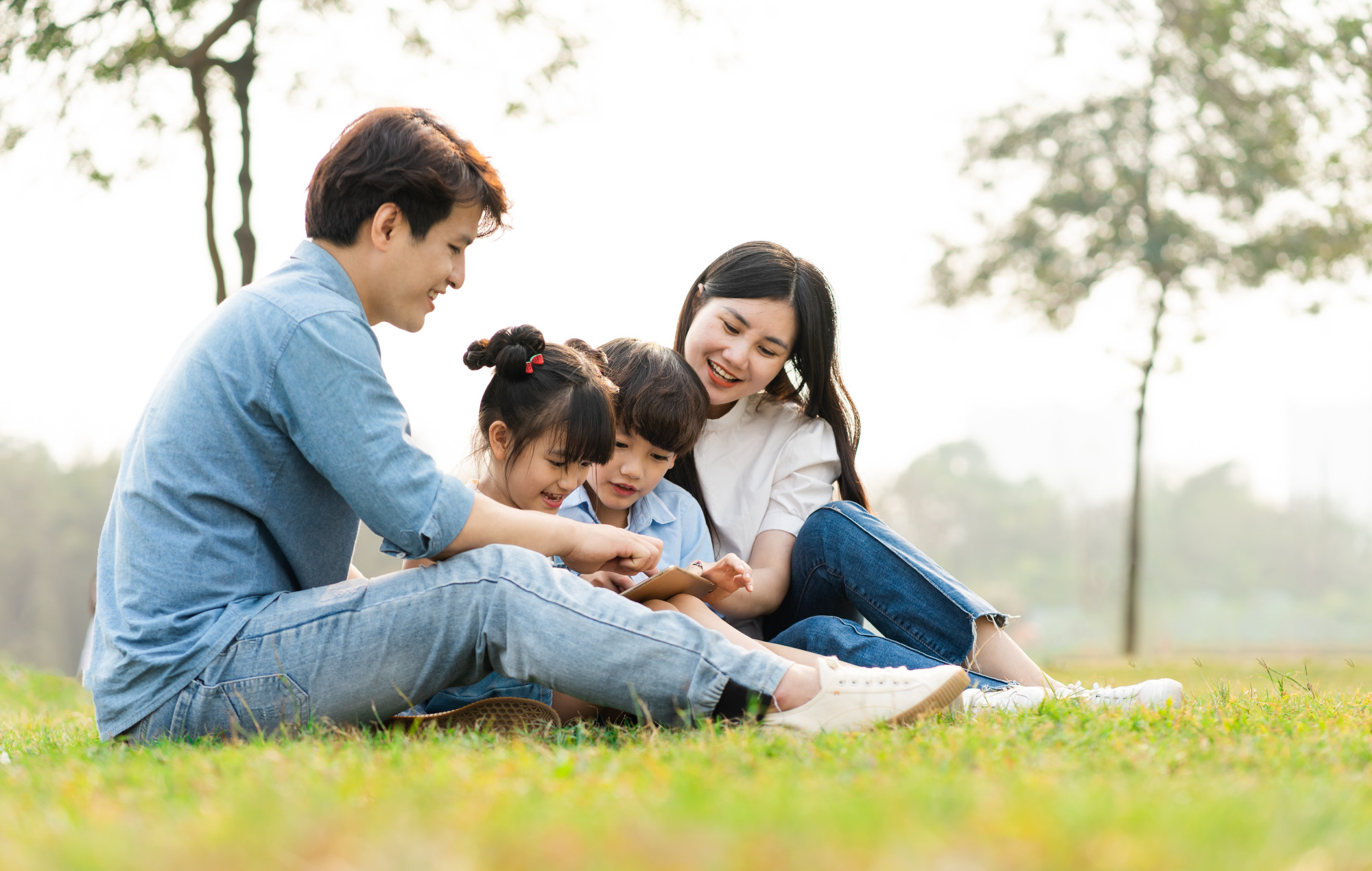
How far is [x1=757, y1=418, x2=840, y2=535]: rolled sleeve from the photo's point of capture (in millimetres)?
3955

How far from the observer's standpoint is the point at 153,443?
100 inches

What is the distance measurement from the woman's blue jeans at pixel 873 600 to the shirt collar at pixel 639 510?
1.59ft

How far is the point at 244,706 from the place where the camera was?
252cm

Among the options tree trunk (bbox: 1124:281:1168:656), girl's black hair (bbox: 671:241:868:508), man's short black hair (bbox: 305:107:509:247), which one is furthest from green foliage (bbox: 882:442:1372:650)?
man's short black hair (bbox: 305:107:509:247)

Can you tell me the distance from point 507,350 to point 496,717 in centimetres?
123

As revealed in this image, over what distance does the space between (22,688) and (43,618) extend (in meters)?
18.8

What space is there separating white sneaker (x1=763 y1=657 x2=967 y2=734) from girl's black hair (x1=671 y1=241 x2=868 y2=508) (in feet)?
4.84

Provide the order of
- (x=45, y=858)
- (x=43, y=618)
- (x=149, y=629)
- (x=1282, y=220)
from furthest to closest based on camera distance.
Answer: (x=43, y=618) < (x=1282, y=220) < (x=149, y=629) < (x=45, y=858)

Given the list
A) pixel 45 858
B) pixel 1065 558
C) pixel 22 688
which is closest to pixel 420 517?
pixel 45 858

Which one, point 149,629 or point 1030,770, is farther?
point 149,629

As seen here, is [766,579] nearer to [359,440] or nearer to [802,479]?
[802,479]

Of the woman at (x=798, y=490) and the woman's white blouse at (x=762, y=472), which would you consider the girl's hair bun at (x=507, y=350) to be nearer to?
the woman at (x=798, y=490)

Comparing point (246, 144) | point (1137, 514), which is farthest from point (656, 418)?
point (1137, 514)

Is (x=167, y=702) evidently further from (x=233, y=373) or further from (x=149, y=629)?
(x=233, y=373)
